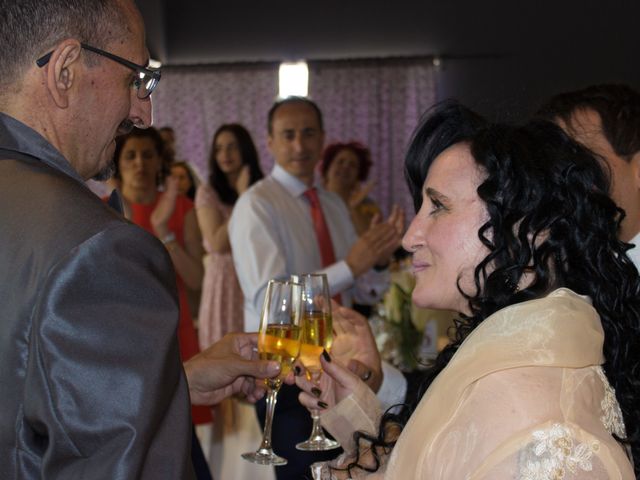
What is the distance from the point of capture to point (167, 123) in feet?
36.3

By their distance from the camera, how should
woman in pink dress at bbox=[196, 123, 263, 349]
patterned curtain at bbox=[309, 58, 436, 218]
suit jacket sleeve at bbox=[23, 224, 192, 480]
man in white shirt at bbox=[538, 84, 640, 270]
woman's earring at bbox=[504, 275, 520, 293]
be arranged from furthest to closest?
1. patterned curtain at bbox=[309, 58, 436, 218]
2. woman in pink dress at bbox=[196, 123, 263, 349]
3. man in white shirt at bbox=[538, 84, 640, 270]
4. woman's earring at bbox=[504, 275, 520, 293]
5. suit jacket sleeve at bbox=[23, 224, 192, 480]

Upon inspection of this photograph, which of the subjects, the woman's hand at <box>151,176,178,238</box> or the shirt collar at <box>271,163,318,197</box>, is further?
the woman's hand at <box>151,176,178,238</box>


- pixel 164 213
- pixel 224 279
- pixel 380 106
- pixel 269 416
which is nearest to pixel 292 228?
pixel 164 213

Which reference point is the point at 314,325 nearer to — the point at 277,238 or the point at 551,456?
the point at 551,456

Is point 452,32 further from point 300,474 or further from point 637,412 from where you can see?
point 637,412

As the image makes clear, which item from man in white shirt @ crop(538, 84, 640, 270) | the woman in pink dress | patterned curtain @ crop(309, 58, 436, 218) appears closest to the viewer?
man in white shirt @ crop(538, 84, 640, 270)

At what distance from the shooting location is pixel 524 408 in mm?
1353

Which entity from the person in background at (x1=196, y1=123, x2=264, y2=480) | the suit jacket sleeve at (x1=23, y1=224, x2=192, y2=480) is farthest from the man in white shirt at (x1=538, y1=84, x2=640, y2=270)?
the person in background at (x1=196, y1=123, x2=264, y2=480)

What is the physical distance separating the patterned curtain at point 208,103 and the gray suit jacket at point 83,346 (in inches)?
371

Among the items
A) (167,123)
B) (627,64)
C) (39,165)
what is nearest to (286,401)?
(39,165)

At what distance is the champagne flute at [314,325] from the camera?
6.90 feet

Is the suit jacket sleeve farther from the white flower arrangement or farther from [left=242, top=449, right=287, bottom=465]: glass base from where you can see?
the white flower arrangement

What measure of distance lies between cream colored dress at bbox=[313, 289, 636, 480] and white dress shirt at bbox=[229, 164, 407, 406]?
8.21ft

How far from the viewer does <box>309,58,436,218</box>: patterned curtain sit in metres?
10.6
